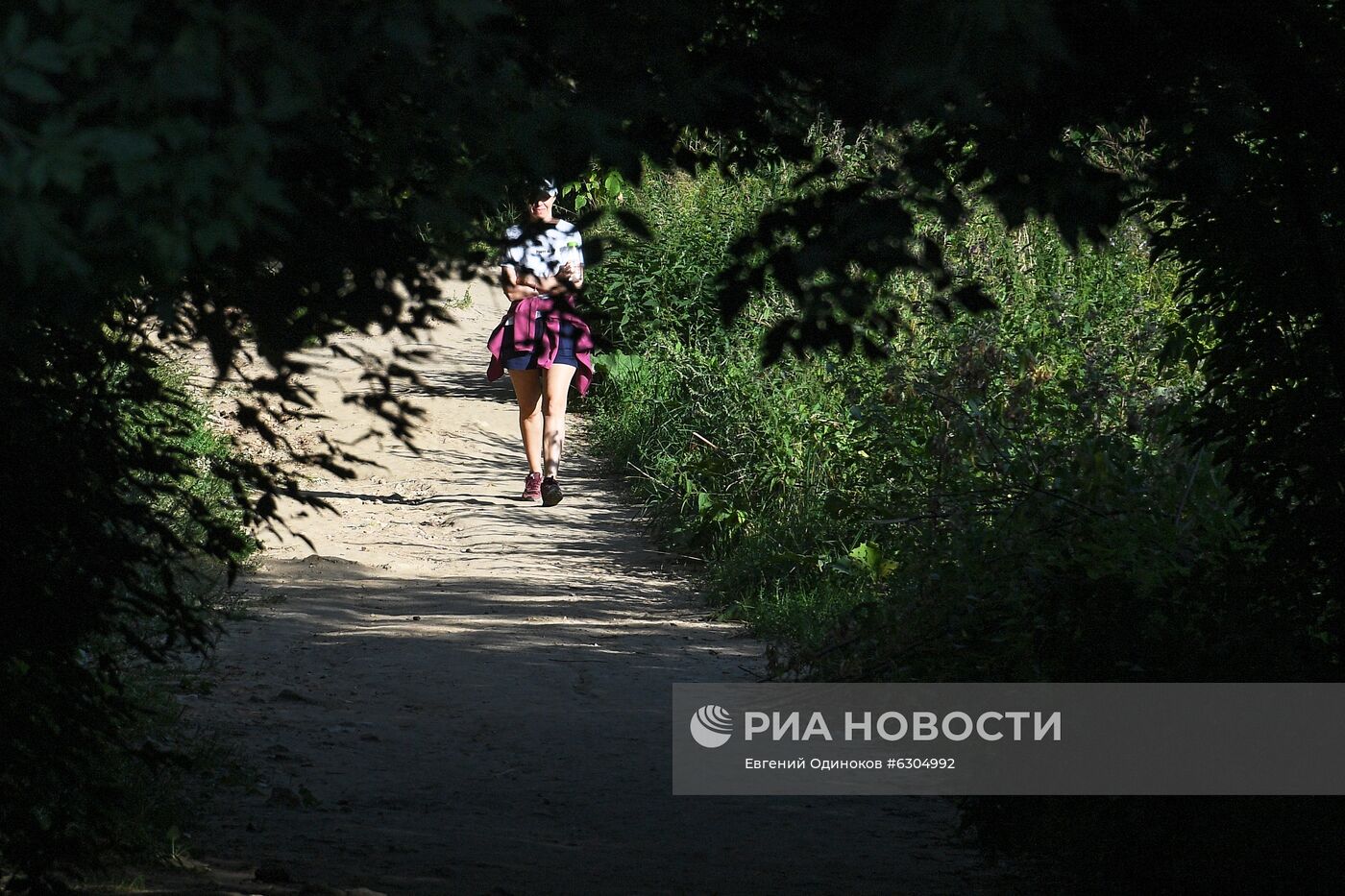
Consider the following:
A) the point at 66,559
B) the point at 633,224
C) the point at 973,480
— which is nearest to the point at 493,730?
the point at 973,480

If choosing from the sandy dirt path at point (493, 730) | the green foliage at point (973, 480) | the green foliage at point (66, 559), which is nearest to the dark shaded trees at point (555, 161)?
the green foliage at point (66, 559)

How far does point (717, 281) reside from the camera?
8.31ft

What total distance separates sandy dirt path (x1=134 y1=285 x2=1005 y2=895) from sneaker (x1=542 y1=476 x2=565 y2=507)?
0.29 feet

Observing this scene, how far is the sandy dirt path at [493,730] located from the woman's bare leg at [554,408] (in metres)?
0.38

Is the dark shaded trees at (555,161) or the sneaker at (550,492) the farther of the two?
the sneaker at (550,492)

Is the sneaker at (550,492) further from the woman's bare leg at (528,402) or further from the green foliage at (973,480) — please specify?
the green foliage at (973,480)

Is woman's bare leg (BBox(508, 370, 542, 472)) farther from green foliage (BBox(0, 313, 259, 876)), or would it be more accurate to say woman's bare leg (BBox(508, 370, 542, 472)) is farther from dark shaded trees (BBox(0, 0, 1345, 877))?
green foliage (BBox(0, 313, 259, 876))

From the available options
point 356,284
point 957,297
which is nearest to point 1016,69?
point 957,297

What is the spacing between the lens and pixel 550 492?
31.1 feet

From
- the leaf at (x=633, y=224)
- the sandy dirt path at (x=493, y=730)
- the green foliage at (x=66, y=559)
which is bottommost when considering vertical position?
the sandy dirt path at (x=493, y=730)

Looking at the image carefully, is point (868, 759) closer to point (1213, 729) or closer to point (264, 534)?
point (1213, 729)

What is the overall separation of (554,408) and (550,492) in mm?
577

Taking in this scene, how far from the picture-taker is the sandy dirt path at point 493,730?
13.5 ft

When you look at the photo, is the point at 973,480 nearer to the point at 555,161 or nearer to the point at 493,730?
the point at 493,730
